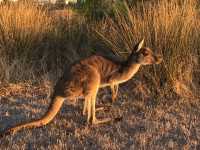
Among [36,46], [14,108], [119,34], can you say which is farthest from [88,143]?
[36,46]

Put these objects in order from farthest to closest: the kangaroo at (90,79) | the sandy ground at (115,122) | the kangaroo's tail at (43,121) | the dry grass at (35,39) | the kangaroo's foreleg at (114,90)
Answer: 1. the dry grass at (35,39)
2. the kangaroo's foreleg at (114,90)
3. the kangaroo at (90,79)
4. the kangaroo's tail at (43,121)
5. the sandy ground at (115,122)

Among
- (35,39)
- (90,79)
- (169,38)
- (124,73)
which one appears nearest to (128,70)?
(124,73)

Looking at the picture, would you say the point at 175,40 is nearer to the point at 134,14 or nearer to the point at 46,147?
the point at 134,14

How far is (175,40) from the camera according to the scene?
805cm

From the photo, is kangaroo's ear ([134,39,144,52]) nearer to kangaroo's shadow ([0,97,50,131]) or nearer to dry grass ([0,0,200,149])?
dry grass ([0,0,200,149])

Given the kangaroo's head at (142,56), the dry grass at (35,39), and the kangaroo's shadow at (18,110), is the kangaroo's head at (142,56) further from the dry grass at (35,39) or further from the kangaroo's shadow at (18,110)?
the dry grass at (35,39)

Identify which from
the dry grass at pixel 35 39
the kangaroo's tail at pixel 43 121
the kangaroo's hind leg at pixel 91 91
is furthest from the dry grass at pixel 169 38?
the kangaroo's tail at pixel 43 121

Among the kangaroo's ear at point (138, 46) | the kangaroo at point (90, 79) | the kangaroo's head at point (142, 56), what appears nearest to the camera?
the kangaroo at point (90, 79)

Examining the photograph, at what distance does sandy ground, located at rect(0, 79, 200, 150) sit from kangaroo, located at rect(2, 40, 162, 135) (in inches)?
7.2

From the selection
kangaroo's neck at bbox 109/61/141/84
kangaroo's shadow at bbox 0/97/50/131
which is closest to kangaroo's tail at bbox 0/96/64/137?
kangaroo's shadow at bbox 0/97/50/131

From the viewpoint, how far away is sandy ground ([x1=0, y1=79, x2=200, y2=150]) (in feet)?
19.2

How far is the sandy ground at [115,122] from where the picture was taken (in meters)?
5.86

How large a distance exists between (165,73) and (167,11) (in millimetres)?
1076

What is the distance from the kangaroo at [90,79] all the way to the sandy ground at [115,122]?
183 mm
